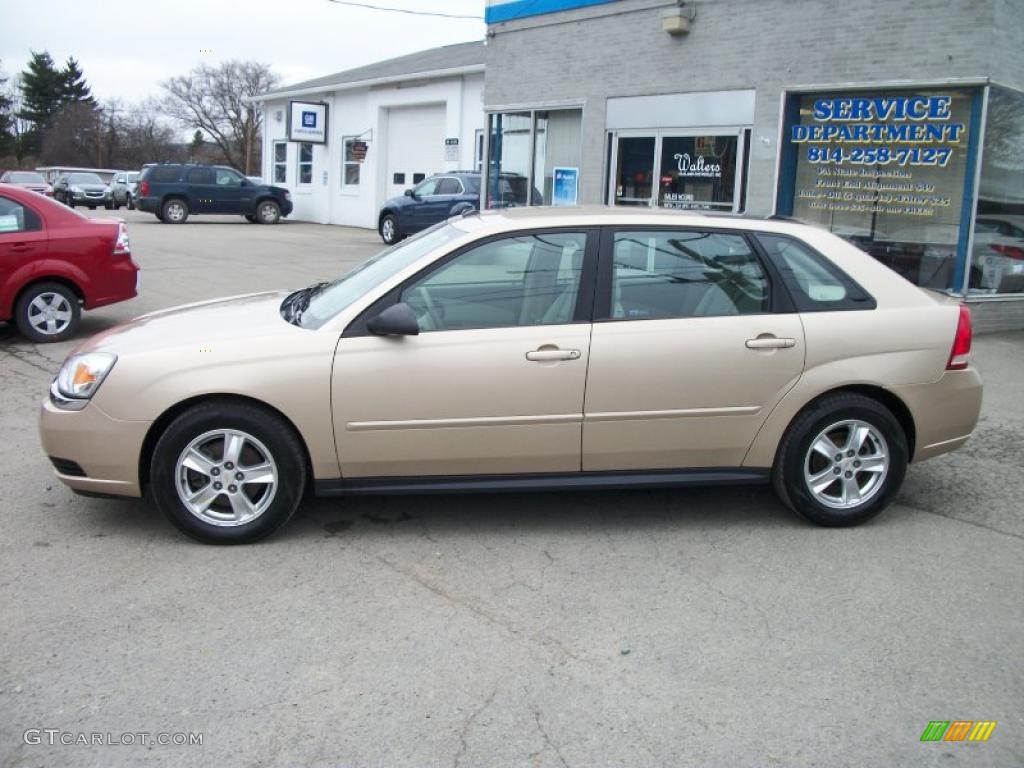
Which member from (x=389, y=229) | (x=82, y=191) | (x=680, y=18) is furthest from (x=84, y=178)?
(x=680, y=18)

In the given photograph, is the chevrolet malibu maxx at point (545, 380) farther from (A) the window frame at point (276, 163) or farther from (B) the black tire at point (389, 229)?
(A) the window frame at point (276, 163)

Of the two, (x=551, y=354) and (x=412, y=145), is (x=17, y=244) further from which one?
(x=412, y=145)

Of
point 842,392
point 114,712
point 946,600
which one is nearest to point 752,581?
point 946,600

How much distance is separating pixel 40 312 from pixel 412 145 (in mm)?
19895

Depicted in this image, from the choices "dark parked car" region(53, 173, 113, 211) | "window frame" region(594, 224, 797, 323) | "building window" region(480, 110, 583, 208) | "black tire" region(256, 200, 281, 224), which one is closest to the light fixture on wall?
"building window" region(480, 110, 583, 208)

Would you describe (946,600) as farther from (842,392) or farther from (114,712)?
(114,712)

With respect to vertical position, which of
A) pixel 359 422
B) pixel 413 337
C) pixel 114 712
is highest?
pixel 413 337

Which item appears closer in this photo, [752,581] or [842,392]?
[752,581]

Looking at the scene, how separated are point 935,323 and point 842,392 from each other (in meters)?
0.64

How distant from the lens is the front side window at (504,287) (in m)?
4.90

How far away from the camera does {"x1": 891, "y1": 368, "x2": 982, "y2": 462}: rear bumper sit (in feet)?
17.0

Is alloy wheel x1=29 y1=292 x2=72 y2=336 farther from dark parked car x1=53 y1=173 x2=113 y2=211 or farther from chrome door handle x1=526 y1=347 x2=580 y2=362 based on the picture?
dark parked car x1=53 y1=173 x2=113 y2=211

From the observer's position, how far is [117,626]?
3984 mm

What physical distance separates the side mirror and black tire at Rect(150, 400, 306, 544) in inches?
25.7
